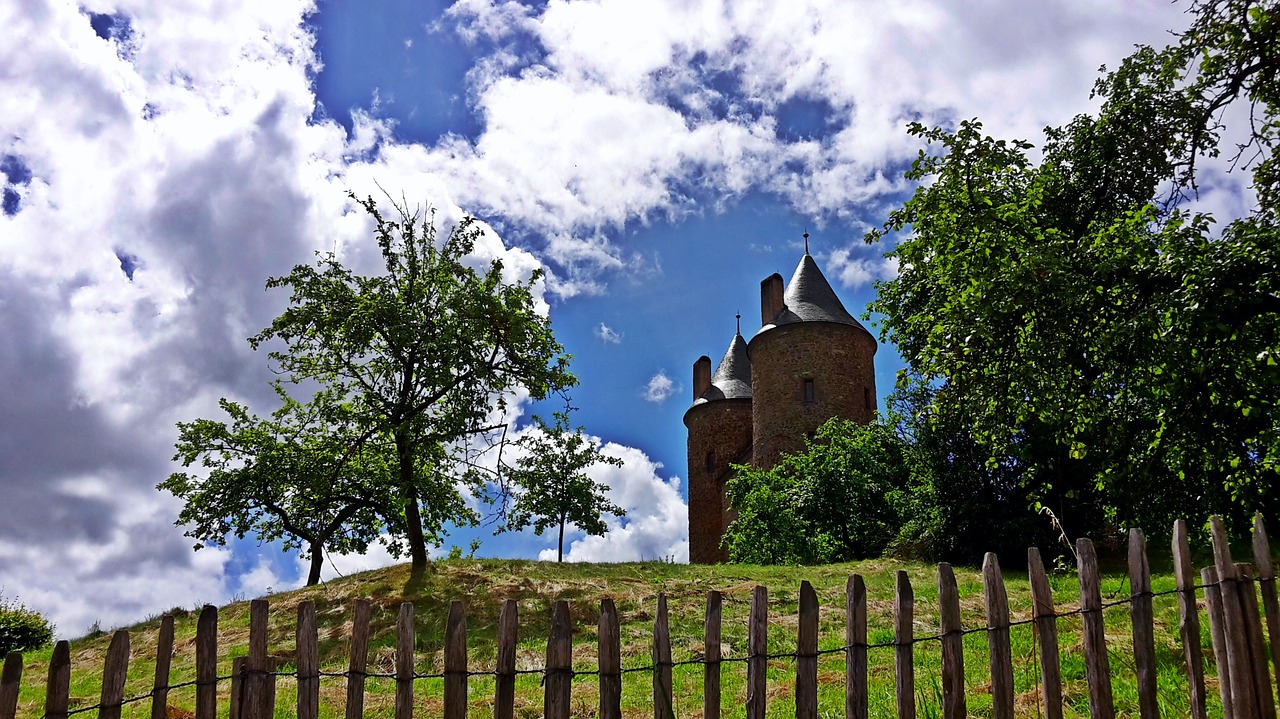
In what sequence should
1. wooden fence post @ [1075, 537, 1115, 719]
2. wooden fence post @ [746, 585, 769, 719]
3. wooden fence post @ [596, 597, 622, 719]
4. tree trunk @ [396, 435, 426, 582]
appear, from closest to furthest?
wooden fence post @ [596, 597, 622, 719]
wooden fence post @ [746, 585, 769, 719]
wooden fence post @ [1075, 537, 1115, 719]
tree trunk @ [396, 435, 426, 582]

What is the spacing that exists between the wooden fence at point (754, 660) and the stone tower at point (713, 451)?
32.4m

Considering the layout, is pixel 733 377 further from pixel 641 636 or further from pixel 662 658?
pixel 662 658

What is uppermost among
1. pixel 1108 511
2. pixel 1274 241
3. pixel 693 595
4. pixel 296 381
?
pixel 296 381

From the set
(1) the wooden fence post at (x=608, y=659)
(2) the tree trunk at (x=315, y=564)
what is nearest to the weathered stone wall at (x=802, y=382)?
(2) the tree trunk at (x=315, y=564)

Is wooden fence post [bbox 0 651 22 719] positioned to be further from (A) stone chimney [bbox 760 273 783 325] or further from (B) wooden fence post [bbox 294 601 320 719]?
(A) stone chimney [bbox 760 273 783 325]

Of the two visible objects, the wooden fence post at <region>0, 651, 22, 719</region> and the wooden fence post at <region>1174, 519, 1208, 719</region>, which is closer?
the wooden fence post at <region>0, 651, 22, 719</region>

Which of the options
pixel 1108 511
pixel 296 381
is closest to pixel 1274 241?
pixel 1108 511

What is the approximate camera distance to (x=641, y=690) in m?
9.13

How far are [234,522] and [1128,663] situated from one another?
1999cm

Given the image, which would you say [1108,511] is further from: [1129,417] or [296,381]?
[296,381]

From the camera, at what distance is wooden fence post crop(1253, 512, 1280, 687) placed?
17.5 ft

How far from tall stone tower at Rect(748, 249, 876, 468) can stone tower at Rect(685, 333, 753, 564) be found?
3830 mm

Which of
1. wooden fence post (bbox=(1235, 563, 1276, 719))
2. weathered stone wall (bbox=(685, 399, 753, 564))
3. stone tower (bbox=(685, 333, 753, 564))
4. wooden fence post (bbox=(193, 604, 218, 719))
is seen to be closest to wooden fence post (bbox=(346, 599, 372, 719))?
wooden fence post (bbox=(193, 604, 218, 719))

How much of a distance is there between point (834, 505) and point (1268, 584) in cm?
2219
